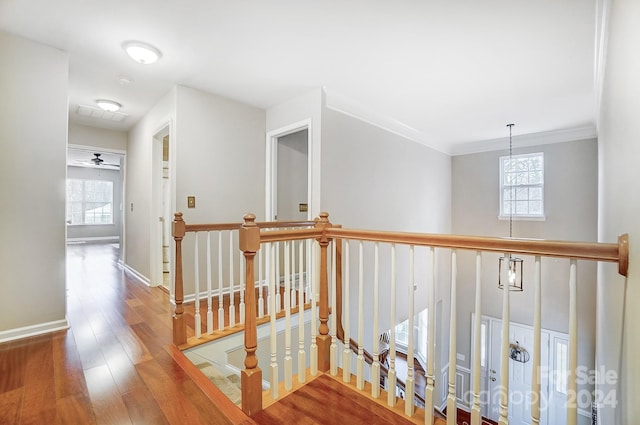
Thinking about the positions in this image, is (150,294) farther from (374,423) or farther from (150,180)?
(374,423)

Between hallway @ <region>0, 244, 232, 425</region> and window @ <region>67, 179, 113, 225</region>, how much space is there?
7.57 m

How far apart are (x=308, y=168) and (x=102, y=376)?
262 centimetres

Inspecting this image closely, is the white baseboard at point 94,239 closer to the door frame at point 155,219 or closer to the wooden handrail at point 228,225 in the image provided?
the door frame at point 155,219

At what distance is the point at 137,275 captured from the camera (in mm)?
4168

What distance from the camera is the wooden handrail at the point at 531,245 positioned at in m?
0.94

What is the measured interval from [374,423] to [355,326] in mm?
2075

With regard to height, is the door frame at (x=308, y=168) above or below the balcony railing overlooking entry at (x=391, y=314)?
above

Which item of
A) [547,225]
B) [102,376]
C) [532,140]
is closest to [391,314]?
[102,376]

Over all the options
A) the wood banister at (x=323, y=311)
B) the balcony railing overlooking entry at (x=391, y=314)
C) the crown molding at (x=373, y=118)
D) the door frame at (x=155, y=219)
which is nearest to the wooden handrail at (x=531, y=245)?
the balcony railing overlooking entry at (x=391, y=314)

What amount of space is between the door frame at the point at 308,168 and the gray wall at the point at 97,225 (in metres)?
6.96

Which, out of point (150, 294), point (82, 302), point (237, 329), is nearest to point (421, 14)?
point (237, 329)

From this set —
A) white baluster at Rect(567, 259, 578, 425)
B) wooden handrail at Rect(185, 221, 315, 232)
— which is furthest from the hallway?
white baluster at Rect(567, 259, 578, 425)

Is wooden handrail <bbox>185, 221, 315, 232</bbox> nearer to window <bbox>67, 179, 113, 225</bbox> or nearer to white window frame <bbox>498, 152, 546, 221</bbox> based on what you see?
white window frame <bbox>498, 152, 546, 221</bbox>

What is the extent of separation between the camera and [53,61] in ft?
7.72
